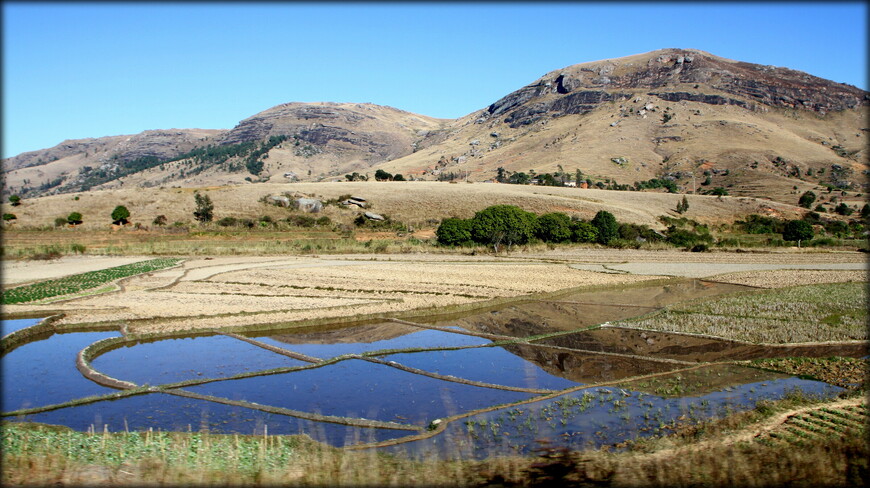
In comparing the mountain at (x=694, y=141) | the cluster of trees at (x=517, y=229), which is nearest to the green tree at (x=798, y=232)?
the cluster of trees at (x=517, y=229)

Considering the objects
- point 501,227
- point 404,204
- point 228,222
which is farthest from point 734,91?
point 228,222

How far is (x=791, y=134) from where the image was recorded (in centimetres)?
14900

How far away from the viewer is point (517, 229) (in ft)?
172

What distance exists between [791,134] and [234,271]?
156435 millimetres

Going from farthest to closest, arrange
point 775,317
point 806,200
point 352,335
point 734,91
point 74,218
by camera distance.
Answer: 1. point 734,91
2. point 806,200
3. point 74,218
4. point 775,317
5. point 352,335

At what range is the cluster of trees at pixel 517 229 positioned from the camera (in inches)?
2040

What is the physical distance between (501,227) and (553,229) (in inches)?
277

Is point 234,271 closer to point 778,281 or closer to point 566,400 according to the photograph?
point 566,400

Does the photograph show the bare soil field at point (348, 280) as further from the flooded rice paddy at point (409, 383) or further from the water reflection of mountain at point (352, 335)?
the flooded rice paddy at point (409, 383)

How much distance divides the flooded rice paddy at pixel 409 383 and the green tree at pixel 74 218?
159ft

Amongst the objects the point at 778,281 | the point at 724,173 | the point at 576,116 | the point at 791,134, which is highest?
the point at 576,116

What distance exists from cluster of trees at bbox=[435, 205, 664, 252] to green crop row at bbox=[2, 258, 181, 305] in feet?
78.5

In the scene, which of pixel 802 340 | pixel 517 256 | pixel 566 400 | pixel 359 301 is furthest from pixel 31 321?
pixel 517 256

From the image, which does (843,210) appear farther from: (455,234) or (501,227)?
(455,234)
